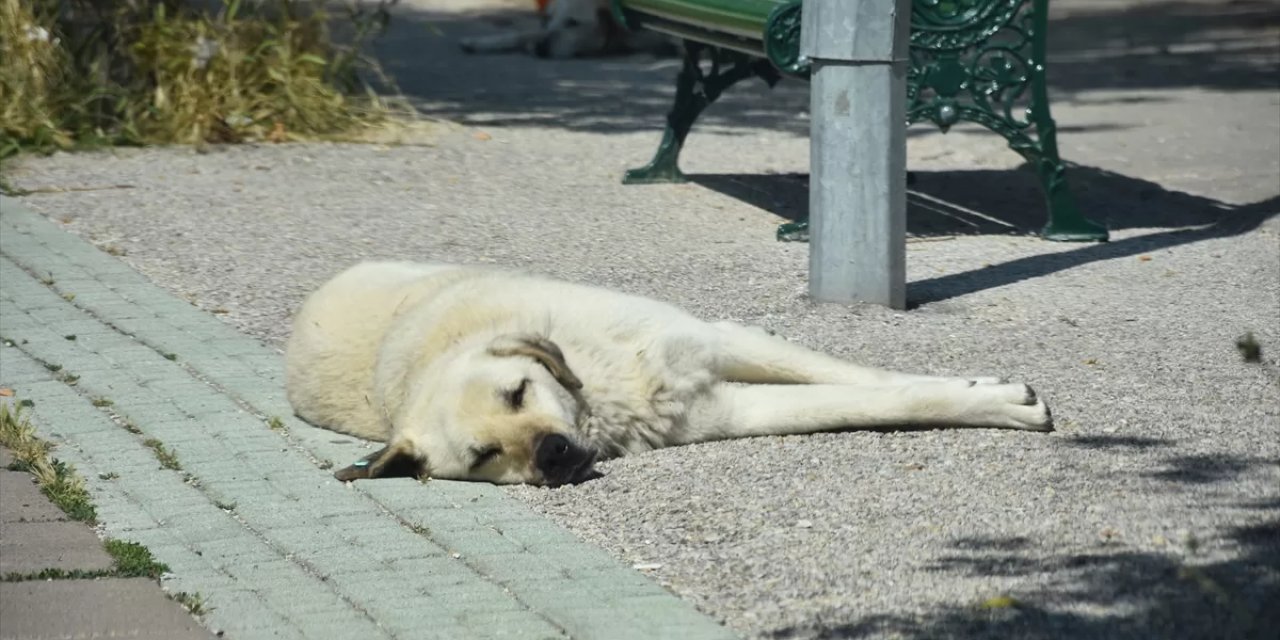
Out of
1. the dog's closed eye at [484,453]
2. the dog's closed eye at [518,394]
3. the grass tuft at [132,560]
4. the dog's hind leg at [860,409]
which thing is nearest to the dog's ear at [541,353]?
the dog's closed eye at [518,394]

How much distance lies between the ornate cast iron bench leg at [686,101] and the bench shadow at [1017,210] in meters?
0.24

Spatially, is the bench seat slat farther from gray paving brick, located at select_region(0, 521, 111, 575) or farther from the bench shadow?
gray paving brick, located at select_region(0, 521, 111, 575)

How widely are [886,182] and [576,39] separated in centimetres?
1031

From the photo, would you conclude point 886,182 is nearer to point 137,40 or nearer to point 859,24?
point 859,24

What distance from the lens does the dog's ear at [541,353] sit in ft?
16.0

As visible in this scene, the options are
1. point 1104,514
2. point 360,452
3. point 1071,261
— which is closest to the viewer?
point 1104,514

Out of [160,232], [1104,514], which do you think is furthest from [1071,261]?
[160,232]

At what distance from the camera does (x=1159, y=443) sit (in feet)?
16.6

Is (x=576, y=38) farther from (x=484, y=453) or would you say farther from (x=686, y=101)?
(x=484, y=453)

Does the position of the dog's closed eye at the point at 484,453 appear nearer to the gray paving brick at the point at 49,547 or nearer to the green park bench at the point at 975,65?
the gray paving brick at the point at 49,547

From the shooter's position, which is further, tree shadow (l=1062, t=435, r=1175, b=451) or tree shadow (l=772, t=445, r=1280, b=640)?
tree shadow (l=1062, t=435, r=1175, b=451)

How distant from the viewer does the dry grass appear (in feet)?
36.4

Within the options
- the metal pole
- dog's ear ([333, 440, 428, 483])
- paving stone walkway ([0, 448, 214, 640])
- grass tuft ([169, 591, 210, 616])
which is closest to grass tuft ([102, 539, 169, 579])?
paving stone walkway ([0, 448, 214, 640])

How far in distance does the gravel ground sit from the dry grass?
33cm
